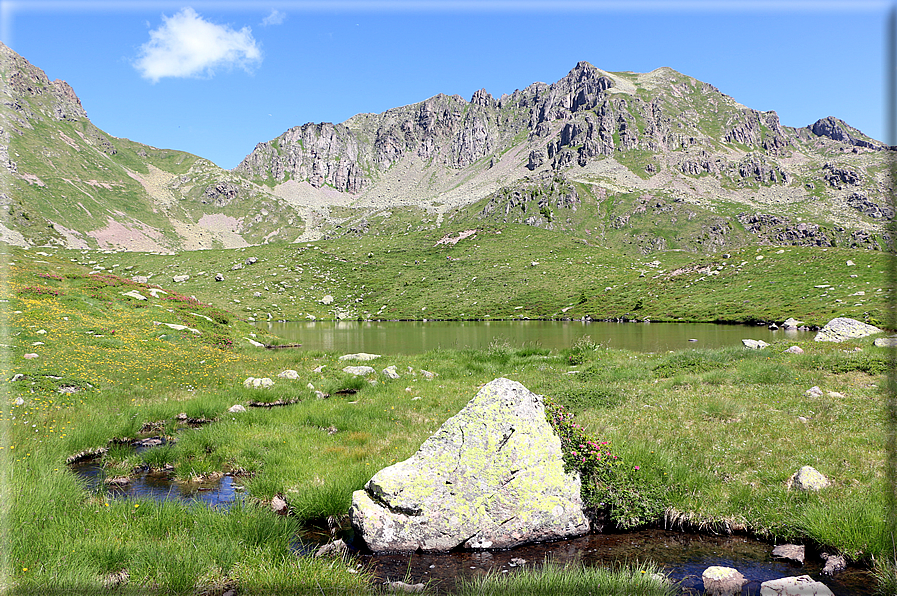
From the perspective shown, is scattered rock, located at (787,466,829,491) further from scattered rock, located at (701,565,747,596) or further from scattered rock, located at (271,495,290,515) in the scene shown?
scattered rock, located at (271,495,290,515)

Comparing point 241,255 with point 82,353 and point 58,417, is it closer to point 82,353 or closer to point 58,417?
point 82,353

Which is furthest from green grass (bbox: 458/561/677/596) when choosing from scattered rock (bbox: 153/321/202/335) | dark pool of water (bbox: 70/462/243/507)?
scattered rock (bbox: 153/321/202/335)

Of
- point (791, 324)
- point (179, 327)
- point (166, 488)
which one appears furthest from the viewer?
point (791, 324)

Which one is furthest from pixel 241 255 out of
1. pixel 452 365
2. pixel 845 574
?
pixel 845 574

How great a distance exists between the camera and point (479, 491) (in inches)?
319

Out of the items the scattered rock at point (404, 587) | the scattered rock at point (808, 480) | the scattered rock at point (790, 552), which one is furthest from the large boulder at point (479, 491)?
the scattered rock at point (808, 480)

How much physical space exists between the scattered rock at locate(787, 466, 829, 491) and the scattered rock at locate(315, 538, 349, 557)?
28.6 ft

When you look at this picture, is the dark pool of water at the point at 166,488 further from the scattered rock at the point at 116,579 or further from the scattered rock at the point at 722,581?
the scattered rock at the point at 722,581

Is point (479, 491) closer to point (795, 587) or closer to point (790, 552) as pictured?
point (795, 587)

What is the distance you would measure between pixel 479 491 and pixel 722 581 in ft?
13.0

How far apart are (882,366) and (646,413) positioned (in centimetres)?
1154

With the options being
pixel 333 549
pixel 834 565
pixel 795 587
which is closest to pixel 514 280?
pixel 834 565

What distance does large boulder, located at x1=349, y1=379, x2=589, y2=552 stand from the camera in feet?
25.2

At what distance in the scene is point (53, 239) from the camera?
179 meters
